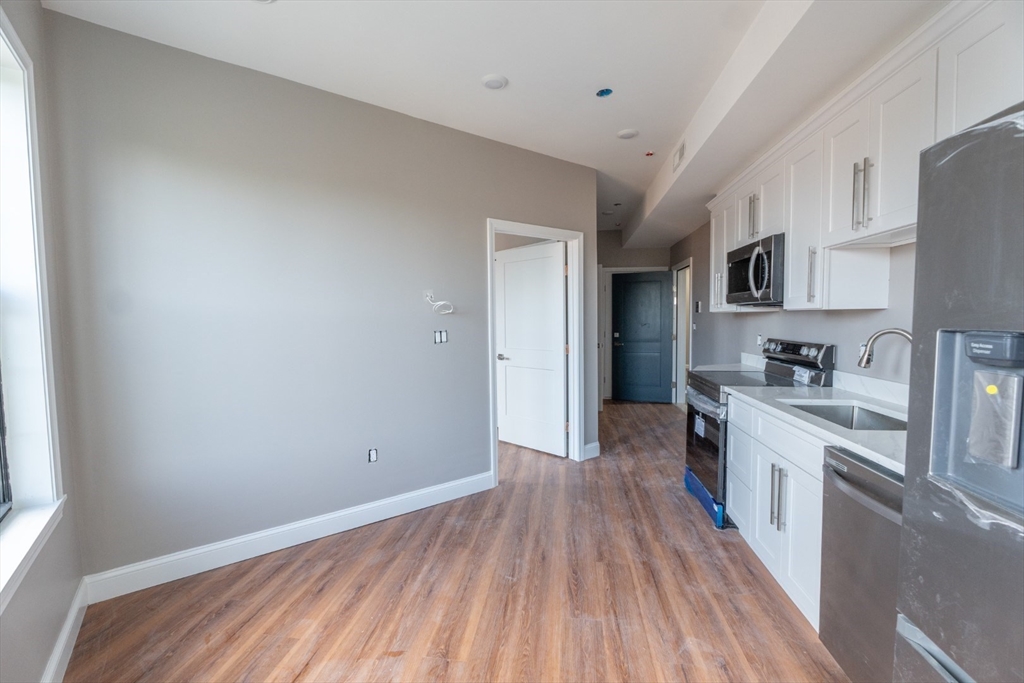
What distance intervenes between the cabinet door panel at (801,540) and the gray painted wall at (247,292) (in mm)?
2079

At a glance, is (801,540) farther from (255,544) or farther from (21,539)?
(21,539)

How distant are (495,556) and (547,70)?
110 inches

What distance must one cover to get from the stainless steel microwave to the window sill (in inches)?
141

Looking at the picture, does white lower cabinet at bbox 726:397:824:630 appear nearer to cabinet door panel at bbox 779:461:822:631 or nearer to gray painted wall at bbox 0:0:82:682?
cabinet door panel at bbox 779:461:822:631

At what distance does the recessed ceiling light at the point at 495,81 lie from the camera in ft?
7.75

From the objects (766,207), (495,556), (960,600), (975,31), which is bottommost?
(495,556)

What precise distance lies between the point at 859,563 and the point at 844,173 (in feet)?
5.76

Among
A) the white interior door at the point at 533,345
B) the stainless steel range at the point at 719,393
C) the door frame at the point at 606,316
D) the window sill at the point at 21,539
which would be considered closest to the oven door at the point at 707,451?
the stainless steel range at the point at 719,393

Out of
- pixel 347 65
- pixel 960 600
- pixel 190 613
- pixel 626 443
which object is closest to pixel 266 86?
pixel 347 65

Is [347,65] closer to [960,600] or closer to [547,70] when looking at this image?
[547,70]

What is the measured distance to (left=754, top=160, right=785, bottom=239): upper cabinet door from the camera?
2.61m

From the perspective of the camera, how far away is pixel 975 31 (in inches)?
52.2

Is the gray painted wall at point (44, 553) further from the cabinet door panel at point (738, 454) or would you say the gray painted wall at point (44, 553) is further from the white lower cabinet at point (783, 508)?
the cabinet door panel at point (738, 454)

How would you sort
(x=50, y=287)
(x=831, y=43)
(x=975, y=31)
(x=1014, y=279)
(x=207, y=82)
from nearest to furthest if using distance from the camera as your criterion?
A: (x=1014, y=279) < (x=975, y=31) < (x=831, y=43) < (x=50, y=287) < (x=207, y=82)
